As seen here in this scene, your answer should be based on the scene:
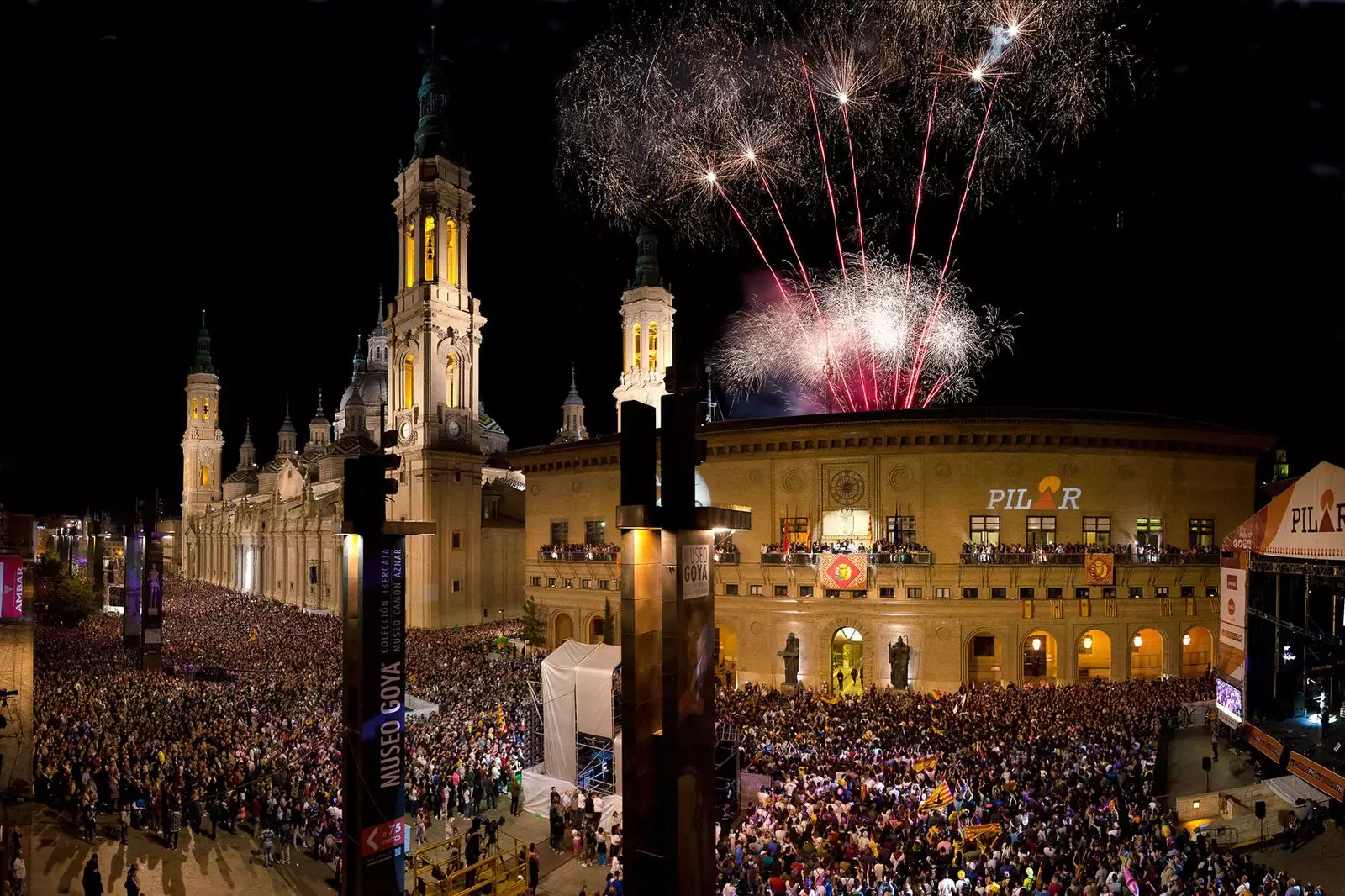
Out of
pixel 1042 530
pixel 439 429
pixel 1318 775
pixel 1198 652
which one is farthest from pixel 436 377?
pixel 1318 775

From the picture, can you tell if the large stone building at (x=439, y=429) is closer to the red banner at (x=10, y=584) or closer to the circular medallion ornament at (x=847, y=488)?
the red banner at (x=10, y=584)

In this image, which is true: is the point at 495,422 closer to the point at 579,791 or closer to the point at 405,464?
the point at 405,464

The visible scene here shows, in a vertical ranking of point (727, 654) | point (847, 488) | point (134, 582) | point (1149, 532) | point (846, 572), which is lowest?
point (727, 654)

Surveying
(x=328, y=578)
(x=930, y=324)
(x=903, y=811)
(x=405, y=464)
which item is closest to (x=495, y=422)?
(x=328, y=578)

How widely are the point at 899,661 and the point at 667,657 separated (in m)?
25.5

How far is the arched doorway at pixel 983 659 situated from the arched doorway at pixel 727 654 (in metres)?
10.5

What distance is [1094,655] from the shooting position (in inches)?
1475

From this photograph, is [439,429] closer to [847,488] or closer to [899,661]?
[847,488]

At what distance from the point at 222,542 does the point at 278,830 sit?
104685 millimetres

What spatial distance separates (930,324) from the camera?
38406 mm

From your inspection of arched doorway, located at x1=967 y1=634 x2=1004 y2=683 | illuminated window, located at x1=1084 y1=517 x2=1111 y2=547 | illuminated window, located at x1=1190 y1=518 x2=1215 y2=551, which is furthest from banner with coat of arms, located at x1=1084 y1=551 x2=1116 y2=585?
illuminated window, located at x1=1190 y1=518 x2=1215 y2=551

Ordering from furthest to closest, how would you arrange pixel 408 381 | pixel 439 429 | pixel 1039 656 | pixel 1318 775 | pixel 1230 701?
pixel 408 381 < pixel 439 429 < pixel 1039 656 < pixel 1230 701 < pixel 1318 775

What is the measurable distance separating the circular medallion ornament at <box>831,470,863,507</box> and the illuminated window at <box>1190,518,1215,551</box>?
50.5ft

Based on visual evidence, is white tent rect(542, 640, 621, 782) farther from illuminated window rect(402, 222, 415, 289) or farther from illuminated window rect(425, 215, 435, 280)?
illuminated window rect(402, 222, 415, 289)
